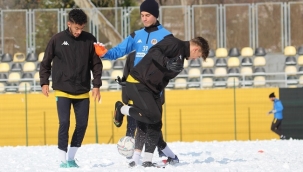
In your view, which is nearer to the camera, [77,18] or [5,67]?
[77,18]

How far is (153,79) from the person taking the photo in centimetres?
827

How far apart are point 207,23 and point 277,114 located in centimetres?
519

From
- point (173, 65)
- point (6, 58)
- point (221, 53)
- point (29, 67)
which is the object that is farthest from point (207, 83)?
point (173, 65)

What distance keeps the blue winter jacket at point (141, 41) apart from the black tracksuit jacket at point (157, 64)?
2.15ft

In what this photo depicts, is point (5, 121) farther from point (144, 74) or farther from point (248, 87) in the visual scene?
point (144, 74)

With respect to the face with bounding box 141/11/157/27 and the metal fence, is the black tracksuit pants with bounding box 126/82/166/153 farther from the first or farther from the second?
the metal fence

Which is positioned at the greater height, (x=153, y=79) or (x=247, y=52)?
(x=247, y=52)

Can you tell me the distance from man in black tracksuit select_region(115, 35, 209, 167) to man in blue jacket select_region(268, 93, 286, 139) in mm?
11392

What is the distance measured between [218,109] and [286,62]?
3581mm

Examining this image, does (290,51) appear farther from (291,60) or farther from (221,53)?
(221,53)

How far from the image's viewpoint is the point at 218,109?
2044cm

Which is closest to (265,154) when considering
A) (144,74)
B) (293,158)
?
(293,158)

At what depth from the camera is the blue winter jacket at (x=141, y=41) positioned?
8.97 m

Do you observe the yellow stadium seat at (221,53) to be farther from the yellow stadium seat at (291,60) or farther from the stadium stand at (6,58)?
the stadium stand at (6,58)
